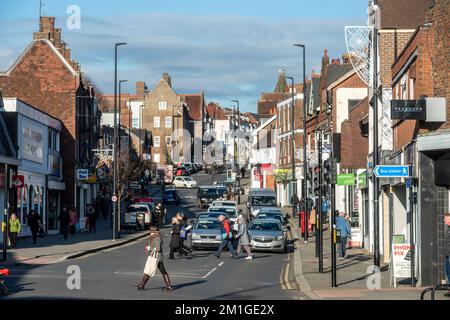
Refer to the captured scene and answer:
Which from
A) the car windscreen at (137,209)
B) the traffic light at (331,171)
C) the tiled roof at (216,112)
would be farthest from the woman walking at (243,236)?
the tiled roof at (216,112)

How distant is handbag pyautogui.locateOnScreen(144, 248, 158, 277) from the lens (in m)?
23.2

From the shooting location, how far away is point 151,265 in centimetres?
2323

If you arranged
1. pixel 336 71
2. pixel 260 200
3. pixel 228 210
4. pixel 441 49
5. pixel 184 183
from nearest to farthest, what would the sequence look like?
pixel 441 49 < pixel 228 210 < pixel 260 200 < pixel 336 71 < pixel 184 183

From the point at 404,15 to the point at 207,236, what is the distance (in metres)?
13.0

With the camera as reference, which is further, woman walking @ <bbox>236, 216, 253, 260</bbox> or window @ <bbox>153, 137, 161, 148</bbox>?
window @ <bbox>153, 137, 161, 148</bbox>

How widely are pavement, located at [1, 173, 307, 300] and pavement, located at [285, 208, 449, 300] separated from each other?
0.49 meters

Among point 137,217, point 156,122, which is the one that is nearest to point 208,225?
point 137,217

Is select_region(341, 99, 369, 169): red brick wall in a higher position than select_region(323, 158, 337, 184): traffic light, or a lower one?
higher

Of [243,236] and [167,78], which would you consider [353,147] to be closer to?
→ [243,236]

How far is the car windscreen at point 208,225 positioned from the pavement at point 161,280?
70.9 inches

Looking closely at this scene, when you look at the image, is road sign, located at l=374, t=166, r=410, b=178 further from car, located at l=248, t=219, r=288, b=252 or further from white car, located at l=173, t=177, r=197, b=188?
white car, located at l=173, t=177, r=197, b=188

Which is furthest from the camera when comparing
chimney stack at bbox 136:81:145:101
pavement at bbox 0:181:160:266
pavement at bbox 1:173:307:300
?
chimney stack at bbox 136:81:145:101

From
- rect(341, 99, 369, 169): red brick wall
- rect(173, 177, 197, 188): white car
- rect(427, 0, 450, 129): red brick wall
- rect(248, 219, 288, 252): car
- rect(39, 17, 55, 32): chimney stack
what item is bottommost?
rect(248, 219, 288, 252): car

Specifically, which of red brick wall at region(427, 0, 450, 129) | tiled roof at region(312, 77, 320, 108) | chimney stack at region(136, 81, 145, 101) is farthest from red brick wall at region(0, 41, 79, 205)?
chimney stack at region(136, 81, 145, 101)
